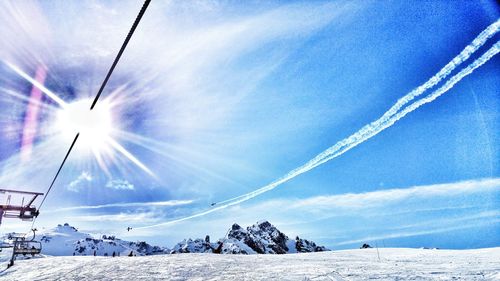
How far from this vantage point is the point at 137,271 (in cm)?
1492

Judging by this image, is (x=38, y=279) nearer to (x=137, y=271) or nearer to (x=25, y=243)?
(x=137, y=271)

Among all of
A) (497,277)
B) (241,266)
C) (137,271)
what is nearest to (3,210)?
(137,271)

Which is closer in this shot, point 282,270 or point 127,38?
point 127,38

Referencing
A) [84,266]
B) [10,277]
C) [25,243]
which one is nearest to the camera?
[84,266]

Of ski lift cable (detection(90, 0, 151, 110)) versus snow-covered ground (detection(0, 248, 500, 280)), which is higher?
ski lift cable (detection(90, 0, 151, 110))

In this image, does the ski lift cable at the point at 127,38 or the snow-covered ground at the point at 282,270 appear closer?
the ski lift cable at the point at 127,38

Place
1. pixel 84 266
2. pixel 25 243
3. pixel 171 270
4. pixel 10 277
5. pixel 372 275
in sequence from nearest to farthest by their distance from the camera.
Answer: pixel 372 275
pixel 171 270
pixel 84 266
pixel 10 277
pixel 25 243

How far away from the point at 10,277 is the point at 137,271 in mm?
9916

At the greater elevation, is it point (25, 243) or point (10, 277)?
point (25, 243)

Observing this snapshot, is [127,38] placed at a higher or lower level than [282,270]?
higher

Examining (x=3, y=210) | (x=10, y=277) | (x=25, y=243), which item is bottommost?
(x=10, y=277)

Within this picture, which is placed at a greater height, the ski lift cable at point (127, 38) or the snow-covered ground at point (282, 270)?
the ski lift cable at point (127, 38)

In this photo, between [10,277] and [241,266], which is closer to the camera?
[241,266]

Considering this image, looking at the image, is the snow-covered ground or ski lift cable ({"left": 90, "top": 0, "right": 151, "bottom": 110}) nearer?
ski lift cable ({"left": 90, "top": 0, "right": 151, "bottom": 110})
